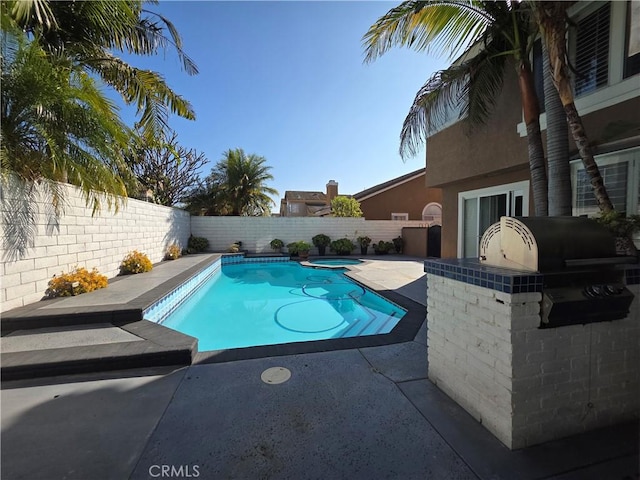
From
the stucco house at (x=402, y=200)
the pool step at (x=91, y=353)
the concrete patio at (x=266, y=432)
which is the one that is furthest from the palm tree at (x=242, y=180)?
the concrete patio at (x=266, y=432)

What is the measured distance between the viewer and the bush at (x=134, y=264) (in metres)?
7.79

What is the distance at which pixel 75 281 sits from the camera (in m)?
5.31

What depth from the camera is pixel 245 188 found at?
18.9 metres

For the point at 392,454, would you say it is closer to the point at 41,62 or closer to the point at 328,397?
the point at 328,397

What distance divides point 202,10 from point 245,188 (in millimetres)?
12614

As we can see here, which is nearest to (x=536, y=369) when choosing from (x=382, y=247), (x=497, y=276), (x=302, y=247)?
(x=497, y=276)

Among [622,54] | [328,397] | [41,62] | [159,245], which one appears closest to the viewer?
[328,397]

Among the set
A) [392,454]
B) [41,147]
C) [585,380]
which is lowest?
[392,454]

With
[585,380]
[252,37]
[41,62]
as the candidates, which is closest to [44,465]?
[585,380]

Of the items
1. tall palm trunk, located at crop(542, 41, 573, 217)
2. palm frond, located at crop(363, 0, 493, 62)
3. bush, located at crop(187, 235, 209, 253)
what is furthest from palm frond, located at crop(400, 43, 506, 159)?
bush, located at crop(187, 235, 209, 253)

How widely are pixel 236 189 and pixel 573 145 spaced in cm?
1743

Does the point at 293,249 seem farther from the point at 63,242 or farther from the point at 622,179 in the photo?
the point at 622,179

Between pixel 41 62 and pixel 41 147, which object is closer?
pixel 41 62

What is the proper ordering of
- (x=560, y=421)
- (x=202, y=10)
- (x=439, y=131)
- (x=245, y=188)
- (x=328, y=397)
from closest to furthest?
(x=560, y=421)
(x=328, y=397)
(x=202, y=10)
(x=439, y=131)
(x=245, y=188)
